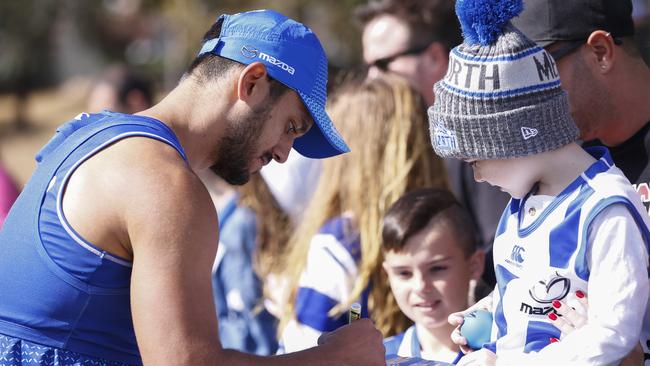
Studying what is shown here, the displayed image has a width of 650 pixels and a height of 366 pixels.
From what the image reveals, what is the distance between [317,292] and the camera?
3.44 meters

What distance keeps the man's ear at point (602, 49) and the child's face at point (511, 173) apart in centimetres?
70

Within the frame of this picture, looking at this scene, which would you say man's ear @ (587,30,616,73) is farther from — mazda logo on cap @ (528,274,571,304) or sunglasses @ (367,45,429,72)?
sunglasses @ (367,45,429,72)

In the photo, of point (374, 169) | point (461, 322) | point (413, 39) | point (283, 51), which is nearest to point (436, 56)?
point (413, 39)

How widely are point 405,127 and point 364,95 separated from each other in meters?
0.24

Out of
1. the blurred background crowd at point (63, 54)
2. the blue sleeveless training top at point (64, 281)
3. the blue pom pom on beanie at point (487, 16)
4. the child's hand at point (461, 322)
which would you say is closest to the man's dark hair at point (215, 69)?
the blue sleeveless training top at point (64, 281)

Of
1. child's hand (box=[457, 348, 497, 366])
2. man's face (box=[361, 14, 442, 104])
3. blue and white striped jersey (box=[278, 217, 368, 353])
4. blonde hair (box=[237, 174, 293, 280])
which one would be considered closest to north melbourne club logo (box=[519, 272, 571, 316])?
child's hand (box=[457, 348, 497, 366])

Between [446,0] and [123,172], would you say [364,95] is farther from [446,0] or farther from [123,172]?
[123,172]

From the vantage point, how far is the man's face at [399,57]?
175 inches

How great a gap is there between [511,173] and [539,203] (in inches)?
4.1

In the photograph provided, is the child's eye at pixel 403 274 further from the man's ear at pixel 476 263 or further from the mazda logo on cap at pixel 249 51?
the mazda logo on cap at pixel 249 51

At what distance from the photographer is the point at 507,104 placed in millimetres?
2150

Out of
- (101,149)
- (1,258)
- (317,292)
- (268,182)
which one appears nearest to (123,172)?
(101,149)

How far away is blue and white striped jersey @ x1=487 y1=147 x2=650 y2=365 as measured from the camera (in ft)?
6.46

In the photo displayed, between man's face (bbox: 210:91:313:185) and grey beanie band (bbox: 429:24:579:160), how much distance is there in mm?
520
